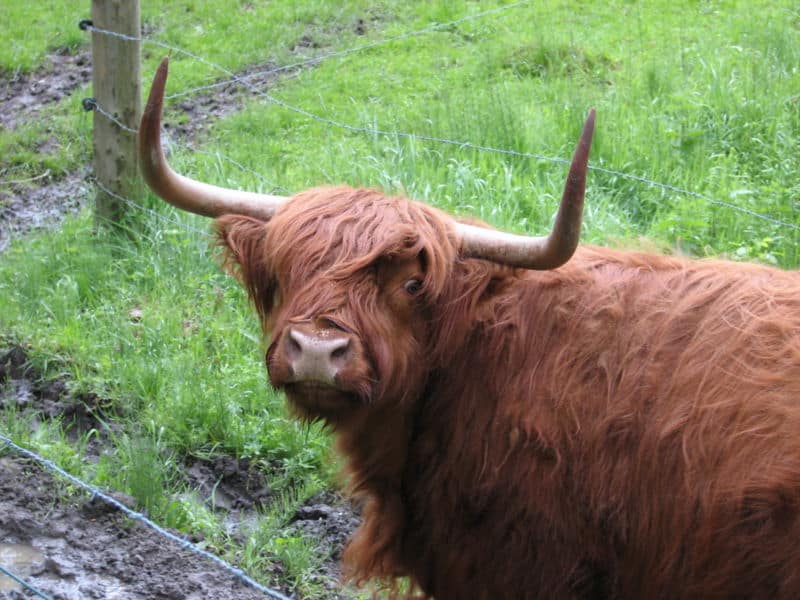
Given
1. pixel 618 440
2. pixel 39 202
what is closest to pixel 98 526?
pixel 618 440

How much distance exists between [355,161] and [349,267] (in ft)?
12.3

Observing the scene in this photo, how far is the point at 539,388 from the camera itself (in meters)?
3.23

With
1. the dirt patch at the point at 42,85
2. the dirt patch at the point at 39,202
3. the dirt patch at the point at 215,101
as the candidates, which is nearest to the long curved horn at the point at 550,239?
the dirt patch at the point at 39,202

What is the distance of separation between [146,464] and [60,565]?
21.0 inches

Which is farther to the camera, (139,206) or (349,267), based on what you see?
(139,206)

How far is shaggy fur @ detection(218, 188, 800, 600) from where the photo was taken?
2.97 m

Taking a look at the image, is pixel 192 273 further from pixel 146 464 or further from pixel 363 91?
pixel 363 91

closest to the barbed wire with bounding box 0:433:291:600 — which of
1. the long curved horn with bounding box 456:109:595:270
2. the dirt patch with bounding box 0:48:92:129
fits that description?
the long curved horn with bounding box 456:109:595:270

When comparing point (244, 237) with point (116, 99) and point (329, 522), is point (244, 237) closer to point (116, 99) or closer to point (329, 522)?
point (329, 522)

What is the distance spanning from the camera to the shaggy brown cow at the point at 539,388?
2.96 m

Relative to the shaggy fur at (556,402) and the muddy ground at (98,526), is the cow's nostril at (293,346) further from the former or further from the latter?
the muddy ground at (98,526)

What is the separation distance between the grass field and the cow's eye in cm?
91

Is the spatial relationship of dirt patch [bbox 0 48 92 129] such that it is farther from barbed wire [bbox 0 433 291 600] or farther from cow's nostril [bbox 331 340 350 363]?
cow's nostril [bbox 331 340 350 363]

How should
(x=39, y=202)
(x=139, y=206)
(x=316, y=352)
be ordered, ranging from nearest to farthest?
(x=316, y=352)
(x=139, y=206)
(x=39, y=202)
